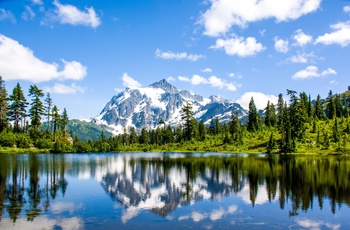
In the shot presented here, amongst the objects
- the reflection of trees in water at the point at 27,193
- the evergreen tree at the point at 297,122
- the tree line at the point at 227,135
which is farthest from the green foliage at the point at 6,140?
the evergreen tree at the point at 297,122

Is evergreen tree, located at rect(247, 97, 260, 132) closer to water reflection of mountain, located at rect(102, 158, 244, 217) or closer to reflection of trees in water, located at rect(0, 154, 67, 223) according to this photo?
water reflection of mountain, located at rect(102, 158, 244, 217)

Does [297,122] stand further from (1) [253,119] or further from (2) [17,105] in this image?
(2) [17,105]

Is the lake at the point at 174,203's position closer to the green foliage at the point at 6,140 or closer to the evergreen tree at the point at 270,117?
the green foliage at the point at 6,140

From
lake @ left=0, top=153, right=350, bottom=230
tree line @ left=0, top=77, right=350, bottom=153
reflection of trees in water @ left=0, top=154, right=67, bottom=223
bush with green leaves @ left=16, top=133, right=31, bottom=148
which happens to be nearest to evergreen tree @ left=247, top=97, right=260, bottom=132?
tree line @ left=0, top=77, right=350, bottom=153

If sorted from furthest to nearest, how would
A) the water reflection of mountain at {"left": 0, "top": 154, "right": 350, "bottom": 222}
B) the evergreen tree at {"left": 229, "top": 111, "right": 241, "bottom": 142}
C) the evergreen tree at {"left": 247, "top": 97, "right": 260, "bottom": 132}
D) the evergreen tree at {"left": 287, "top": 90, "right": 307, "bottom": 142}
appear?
the evergreen tree at {"left": 247, "top": 97, "right": 260, "bottom": 132} < the evergreen tree at {"left": 229, "top": 111, "right": 241, "bottom": 142} < the evergreen tree at {"left": 287, "top": 90, "right": 307, "bottom": 142} < the water reflection of mountain at {"left": 0, "top": 154, "right": 350, "bottom": 222}

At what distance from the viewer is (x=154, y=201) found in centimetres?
2811

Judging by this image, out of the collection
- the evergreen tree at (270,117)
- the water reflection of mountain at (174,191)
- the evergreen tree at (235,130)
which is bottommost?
the water reflection of mountain at (174,191)

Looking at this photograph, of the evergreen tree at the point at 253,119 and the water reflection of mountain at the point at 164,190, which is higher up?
the evergreen tree at the point at 253,119

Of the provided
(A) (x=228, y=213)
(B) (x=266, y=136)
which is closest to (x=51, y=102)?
(B) (x=266, y=136)

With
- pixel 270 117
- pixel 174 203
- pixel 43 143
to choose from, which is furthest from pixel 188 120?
pixel 174 203

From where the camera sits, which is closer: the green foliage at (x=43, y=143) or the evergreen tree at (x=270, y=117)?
the green foliage at (x=43, y=143)

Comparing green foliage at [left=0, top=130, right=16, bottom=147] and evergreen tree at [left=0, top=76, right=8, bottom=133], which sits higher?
evergreen tree at [left=0, top=76, right=8, bottom=133]

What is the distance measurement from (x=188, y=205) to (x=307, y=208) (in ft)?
33.0

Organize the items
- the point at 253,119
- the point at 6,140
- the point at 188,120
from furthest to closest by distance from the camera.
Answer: the point at 253,119, the point at 188,120, the point at 6,140
